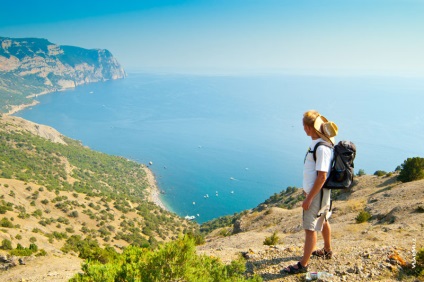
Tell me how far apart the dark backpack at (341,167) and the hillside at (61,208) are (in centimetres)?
311

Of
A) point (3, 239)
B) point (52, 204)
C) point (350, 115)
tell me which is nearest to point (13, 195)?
point (52, 204)

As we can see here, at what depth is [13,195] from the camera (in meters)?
37.4

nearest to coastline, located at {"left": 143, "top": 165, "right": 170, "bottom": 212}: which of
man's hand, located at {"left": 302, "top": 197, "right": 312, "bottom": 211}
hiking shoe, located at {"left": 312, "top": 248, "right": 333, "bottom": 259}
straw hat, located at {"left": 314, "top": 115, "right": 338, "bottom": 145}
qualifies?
hiking shoe, located at {"left": 312, "top": 248, "right": 333, "bottom": 259}

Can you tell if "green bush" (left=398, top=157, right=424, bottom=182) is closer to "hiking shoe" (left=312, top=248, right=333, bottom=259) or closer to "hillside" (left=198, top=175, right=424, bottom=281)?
"hillside" (left=198, top=175, right=424, bottom=281)

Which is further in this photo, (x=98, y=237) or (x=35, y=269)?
(x=98, y=237)

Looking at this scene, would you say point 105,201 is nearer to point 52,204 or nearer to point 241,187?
point 52,204

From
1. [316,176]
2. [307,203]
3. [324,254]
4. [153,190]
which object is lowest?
[153,190]

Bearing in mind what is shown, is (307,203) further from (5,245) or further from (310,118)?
(5,245)

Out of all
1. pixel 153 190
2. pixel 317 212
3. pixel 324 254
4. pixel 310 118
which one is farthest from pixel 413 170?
pixel 153 190

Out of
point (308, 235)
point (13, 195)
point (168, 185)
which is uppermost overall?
point (308, 235)

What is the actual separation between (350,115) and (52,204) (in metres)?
184

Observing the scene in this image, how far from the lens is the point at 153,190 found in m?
89.1

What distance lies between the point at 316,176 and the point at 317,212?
801mm

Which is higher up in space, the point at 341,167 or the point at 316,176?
the point at 341,167
